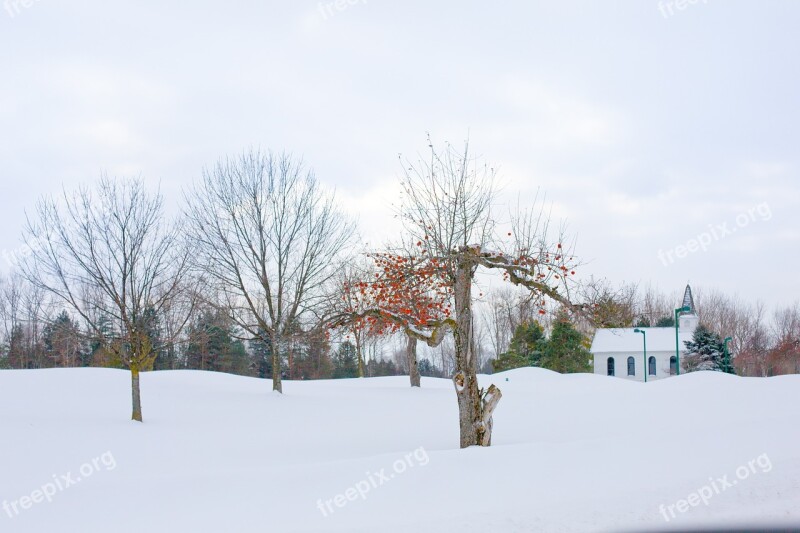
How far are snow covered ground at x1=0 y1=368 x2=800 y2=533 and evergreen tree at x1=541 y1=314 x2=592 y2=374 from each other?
70.4ft

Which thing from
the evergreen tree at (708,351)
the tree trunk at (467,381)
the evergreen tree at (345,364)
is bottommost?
the evergreen tree at (345,364)

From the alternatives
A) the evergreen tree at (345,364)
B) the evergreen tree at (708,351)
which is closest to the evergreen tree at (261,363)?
the evergreen tree at (345,364)

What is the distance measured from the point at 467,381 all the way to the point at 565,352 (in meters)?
30.5

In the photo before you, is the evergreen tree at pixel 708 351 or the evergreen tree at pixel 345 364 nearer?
the evergreen tree at pixel 708 351

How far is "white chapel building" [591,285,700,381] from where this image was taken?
47.9 m

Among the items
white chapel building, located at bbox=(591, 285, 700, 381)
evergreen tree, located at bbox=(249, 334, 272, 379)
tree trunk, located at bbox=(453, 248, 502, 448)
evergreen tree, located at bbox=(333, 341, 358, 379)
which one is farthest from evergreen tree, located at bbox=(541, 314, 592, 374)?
tree trunk, located at bbox=(453, 248, 502, 448)

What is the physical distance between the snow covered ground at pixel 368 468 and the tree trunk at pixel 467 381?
143cm

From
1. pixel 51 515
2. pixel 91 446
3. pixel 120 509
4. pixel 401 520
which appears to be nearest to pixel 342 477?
pixel 401 520

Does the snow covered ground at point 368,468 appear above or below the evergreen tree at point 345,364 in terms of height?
above

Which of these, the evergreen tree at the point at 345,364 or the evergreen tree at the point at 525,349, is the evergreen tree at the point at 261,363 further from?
the evergreen tree at the point at 525,349

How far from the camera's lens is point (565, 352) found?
39.3 metres

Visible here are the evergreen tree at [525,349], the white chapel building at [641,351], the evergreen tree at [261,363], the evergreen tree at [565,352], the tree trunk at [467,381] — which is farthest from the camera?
the white chapel building at [641,351]

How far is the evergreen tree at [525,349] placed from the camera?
40.2 meters

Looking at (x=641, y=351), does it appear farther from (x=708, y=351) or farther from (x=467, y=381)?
(x=467, y=381)
